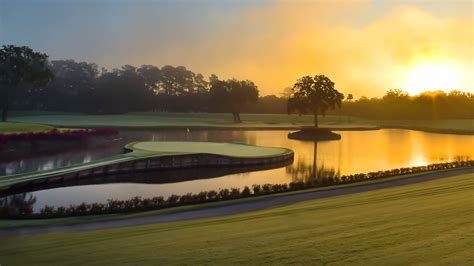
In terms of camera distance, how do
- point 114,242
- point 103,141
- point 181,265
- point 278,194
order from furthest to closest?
1. point 103,141
2. point 278,194
3. point 114,242
4. point 181,265

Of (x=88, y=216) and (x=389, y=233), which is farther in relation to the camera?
(x=88, y=216)

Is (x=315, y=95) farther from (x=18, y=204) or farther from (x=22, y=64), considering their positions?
(x=18, y=204)

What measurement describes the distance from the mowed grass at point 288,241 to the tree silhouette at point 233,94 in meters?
75.8

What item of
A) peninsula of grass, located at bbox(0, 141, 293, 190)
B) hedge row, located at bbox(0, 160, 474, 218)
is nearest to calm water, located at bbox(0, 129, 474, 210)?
peninsula of grass, located at bbox(0, 141, 293, 190)

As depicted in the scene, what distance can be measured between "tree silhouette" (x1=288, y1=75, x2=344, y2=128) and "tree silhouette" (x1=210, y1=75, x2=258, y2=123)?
19.5 m

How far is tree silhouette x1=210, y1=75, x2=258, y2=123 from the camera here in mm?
87375

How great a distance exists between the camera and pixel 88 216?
46.3 ft

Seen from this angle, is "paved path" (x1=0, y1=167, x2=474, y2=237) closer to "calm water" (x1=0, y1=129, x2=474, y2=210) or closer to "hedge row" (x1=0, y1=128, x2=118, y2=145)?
"calm water" (x1=0, y1=129, x2=474, y2=210)

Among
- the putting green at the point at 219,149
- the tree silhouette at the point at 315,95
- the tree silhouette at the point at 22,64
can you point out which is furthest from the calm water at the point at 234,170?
the tree silhouette at the point at 315,95

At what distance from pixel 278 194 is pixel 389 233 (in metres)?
9.09

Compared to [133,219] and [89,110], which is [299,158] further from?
[89,110]

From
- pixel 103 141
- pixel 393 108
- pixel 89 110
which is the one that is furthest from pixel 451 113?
pixel 103 141

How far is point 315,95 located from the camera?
68.1m

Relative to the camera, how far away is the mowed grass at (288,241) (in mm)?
7508
